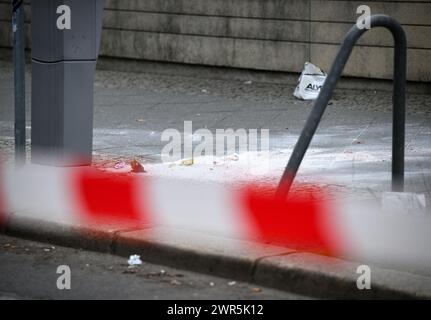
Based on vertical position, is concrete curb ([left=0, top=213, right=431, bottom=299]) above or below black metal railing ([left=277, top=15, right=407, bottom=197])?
below

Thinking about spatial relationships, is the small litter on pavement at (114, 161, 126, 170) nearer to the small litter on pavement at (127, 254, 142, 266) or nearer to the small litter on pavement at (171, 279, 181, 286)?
the small litter on pavement at (127, 254, 142, 266)

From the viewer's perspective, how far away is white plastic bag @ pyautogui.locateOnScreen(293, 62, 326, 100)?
1227 cm

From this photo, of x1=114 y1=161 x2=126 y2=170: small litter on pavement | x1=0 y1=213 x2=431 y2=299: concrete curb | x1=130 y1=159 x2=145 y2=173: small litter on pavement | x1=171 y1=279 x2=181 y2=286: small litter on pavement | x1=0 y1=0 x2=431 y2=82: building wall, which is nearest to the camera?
x1=0 y1=213 x2=431 y2=299: concrete curb

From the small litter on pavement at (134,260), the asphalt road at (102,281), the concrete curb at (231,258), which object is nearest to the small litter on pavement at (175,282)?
the asphalt road at (102,281)

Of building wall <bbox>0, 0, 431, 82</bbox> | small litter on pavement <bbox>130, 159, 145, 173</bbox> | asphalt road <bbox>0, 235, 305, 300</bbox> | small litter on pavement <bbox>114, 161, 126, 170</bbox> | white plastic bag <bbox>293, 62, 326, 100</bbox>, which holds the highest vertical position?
building wall <bbox>0, 0, 431, 82</bbox>

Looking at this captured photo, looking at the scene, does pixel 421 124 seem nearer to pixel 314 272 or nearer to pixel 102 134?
pixel 102 134

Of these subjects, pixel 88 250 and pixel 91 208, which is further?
pixel 91 208

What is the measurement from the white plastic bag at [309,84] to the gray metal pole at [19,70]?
4810mm

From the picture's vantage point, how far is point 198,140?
995 cm

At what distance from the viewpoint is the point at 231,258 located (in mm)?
5910

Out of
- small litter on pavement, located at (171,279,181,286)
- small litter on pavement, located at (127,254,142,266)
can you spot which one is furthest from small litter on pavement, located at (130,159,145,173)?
small litter on pavement, located at (171,279,181,286)

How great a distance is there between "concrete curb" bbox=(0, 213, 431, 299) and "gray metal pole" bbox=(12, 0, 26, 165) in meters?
1.31

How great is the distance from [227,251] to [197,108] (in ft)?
19.6

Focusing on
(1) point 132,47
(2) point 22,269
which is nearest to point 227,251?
(2) point 22,269
